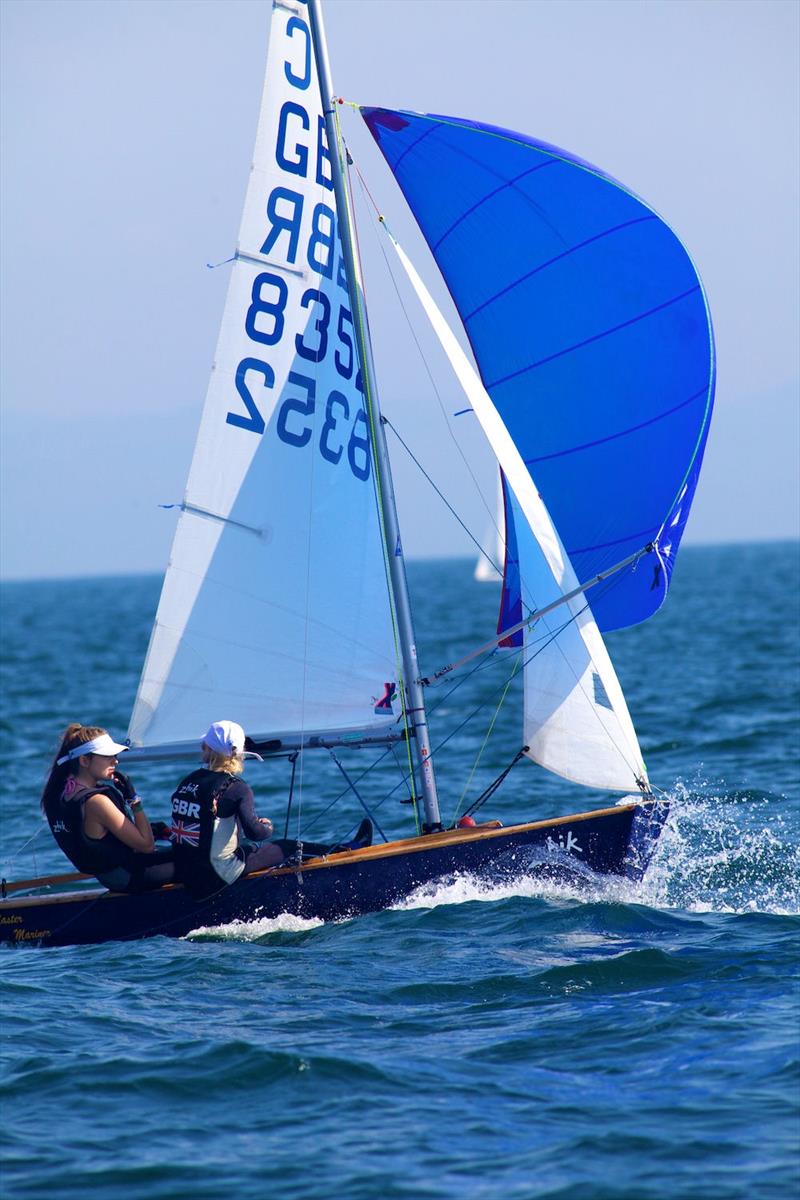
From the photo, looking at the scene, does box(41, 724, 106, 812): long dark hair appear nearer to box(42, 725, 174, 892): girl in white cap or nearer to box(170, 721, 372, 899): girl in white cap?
box(42, 725, 174, 892): girl in white cap

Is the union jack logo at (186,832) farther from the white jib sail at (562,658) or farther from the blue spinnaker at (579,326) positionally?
the blue spinnaker at (579,326)

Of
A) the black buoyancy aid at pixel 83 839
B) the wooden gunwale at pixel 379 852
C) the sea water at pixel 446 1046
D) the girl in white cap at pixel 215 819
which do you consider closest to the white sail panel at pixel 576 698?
the wooden gunwale at pixel 379 852

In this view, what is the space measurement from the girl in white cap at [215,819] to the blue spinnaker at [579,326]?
196 centimetres

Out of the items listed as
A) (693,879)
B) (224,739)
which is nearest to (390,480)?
(224,739)

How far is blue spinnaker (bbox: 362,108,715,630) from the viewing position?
8.09m

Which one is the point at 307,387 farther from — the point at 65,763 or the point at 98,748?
the point at 65,763

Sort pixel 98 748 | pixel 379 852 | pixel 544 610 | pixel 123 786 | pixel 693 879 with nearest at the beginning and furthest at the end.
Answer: pixel 98 748 → pixel 123 786 → pixel 379 852 → pixel 544 610 → pixel 693 879

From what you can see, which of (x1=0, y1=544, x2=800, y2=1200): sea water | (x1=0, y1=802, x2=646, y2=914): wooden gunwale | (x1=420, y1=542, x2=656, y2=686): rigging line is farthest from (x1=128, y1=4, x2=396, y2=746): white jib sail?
(x1=0, y1=802, x2=646, y2=914): wooden gunwale

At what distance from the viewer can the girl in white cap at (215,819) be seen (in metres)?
7.35

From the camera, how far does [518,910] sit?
7848 millimetres

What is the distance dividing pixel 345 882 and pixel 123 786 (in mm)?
1277

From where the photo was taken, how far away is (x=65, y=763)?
7469 mm

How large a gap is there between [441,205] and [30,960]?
4696 millimetres

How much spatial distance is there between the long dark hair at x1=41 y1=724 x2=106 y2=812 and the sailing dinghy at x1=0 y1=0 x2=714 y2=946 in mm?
684
